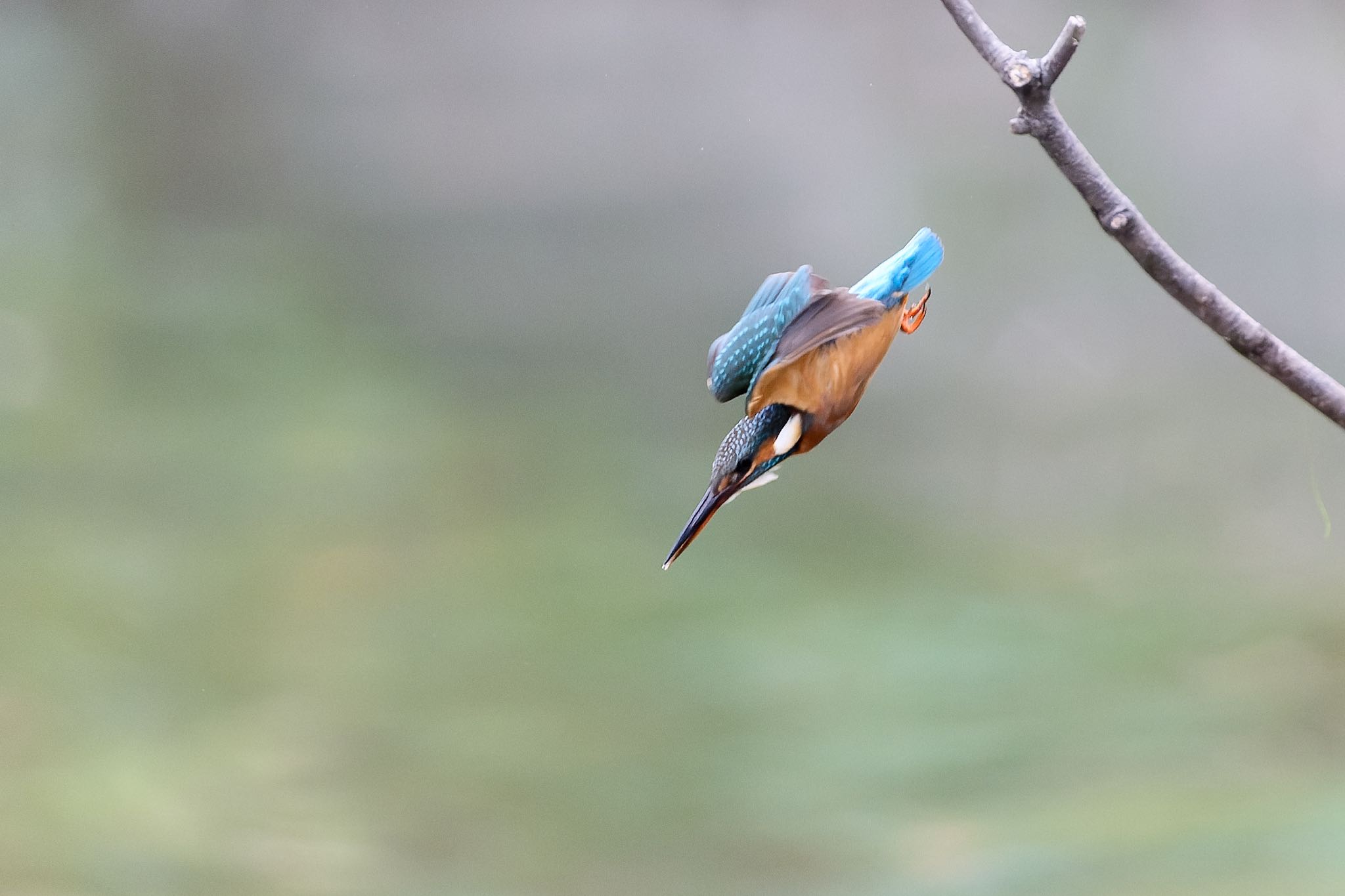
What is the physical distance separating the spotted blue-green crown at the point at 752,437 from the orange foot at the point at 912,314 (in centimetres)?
12

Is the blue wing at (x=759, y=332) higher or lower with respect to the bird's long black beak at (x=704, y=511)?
higher

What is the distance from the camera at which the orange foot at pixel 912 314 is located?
89cm

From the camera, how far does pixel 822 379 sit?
849 mm

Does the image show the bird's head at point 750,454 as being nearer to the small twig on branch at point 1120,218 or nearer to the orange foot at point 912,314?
the orange foot at point 912,314

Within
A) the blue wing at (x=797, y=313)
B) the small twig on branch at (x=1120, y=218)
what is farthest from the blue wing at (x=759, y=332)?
the small twig on branch at (x=1120, y=218)

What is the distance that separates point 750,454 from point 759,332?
0.09 metres

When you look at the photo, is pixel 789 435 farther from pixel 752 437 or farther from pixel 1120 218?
pixel 1120 218

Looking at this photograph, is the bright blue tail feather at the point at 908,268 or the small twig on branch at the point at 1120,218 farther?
the bright blue tail feather at the point at 908,268

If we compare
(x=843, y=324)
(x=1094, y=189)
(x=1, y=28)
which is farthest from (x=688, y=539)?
(x=1, y=28)

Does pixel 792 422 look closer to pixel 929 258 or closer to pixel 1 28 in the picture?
pixel 929 258

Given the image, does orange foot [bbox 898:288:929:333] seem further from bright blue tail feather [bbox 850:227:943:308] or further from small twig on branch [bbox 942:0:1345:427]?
small twig on branch [bbox 942:0:1345:427]

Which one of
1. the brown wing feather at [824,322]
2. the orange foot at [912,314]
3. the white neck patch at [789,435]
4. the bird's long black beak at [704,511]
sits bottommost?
the bird's long black beak at [704,511]

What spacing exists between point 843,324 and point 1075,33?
0.74ft

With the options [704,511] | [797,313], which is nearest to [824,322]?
[797,313]
